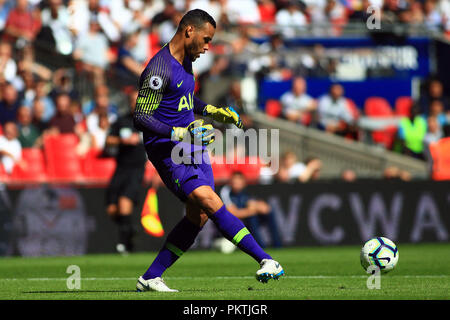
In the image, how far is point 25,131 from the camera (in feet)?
60.8

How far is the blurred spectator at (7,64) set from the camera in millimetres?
19500

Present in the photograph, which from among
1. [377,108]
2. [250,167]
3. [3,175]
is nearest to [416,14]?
[377,108]

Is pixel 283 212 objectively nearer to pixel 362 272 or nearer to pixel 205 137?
pixel 362 272

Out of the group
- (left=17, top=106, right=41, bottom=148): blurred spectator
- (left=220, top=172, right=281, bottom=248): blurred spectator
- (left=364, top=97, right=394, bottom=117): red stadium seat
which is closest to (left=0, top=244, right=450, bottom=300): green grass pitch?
(left=220, top=172, right=281, bottom=248): blurred spectator

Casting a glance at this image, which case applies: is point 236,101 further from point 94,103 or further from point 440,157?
point 440,157

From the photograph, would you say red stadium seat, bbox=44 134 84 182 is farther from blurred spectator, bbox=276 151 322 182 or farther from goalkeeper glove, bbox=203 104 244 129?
goalkeeper glove, bbox=203 104 244 129

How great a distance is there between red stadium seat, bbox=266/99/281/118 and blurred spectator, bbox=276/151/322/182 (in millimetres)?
2082

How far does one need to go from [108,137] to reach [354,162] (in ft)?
20.2

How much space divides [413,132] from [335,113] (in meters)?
1.81

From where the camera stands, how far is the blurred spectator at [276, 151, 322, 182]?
18.6 m

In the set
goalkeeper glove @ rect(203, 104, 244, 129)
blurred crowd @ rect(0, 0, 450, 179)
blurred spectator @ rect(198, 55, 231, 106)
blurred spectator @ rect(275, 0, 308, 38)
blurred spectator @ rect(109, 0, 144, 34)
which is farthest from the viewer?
blurred spectator @ rect(275, 0, 308, 38)

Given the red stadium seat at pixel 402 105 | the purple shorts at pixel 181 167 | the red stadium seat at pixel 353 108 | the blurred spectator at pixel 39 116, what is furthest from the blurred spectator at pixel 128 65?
the purple shorts at pixel 181 167
